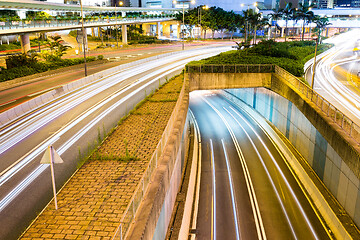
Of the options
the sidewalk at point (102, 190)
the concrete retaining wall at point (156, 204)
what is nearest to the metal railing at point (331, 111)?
the concrete retaining wall at point (156, 204)

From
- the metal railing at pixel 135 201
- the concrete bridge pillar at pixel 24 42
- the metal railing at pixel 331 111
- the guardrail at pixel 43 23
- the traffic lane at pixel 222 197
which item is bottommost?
the traffic lane at pixel 222 197

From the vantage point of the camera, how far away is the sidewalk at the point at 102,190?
37.3ft

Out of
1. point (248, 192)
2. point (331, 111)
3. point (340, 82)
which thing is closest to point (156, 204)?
point (248, 192)

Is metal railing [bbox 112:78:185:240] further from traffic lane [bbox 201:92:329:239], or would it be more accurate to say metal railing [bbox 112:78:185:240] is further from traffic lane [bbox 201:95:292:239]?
traffic lane [bbox 201:92:329:239]

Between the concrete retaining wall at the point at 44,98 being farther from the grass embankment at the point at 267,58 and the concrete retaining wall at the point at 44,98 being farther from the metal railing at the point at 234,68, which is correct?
the grass embankment at the point at 267,58

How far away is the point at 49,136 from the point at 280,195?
15.2m

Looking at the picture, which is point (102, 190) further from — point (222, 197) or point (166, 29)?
point (166, 29)

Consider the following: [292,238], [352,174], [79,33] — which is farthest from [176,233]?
[79,33]

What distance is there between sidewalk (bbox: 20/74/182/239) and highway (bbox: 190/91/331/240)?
5.33 m

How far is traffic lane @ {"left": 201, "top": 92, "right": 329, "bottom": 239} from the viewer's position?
18391 millimetres

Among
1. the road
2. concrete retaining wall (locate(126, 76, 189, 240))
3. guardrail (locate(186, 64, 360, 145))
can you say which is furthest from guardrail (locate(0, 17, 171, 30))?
the road

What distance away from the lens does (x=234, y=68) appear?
36.9 metres

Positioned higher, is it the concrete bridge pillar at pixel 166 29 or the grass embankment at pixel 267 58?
the concrete bridge pillar at pixel 166 29

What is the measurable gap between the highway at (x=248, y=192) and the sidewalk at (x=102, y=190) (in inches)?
210
